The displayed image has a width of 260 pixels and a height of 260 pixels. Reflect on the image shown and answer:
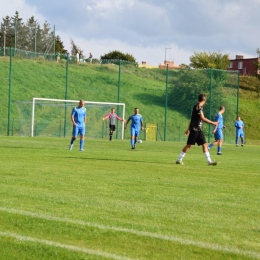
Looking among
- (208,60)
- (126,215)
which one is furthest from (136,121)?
(208,60)

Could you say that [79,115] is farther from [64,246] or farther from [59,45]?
[59,45]

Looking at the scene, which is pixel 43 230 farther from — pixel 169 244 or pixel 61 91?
pixel 61 91

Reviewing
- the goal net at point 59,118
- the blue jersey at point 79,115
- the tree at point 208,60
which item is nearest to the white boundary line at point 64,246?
the blue jersey at point 79,115

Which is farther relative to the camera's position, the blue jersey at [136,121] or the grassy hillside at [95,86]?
the grassy hillside at [95,86]

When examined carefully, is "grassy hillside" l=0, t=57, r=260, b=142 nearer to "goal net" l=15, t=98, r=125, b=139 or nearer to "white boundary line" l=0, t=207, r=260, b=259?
"goal net" l=15, t=98, r=125, b=139

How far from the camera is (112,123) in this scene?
141 ft

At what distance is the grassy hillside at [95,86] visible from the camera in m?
58.2

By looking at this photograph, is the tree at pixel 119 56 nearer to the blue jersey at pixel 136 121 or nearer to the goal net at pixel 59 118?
the goal net at pixel 59 118

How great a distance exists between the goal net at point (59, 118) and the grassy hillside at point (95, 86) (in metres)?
2.86

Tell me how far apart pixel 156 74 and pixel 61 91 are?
9.87 m

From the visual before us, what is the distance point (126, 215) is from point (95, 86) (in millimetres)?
54518

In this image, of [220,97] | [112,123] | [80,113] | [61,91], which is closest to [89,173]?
[80,113]

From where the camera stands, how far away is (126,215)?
8820 millimetres

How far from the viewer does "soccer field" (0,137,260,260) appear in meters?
6.59
